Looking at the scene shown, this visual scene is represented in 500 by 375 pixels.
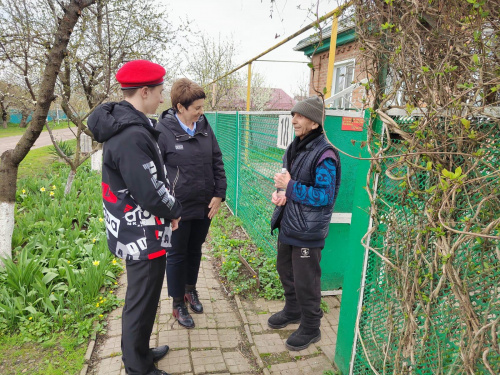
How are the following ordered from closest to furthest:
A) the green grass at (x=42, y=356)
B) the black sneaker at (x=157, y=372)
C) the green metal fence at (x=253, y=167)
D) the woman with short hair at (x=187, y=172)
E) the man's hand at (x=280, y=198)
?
1. the black sneaker at (x=157, y=372)
2. the green grass at (x=42, y=356)
3. the man's hand at (x=280, y=198)
4. the woman with short hair at (x=187, y=172)
5. the green metal fence at (x=253, y=167)

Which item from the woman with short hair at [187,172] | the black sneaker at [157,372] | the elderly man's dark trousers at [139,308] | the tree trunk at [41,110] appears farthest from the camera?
the tree trunk at [41,110]

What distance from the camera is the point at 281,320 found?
2898 millimetres

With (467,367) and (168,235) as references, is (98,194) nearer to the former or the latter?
(168,235)

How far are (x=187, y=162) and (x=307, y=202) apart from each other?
104 centimetres

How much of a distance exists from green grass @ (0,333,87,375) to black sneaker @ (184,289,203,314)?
89 cm

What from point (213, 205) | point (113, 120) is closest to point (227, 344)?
point (213, 205)

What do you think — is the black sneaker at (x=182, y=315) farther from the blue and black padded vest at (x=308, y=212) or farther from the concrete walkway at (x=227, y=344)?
the blue and black padded vest at (x=308, y=212)

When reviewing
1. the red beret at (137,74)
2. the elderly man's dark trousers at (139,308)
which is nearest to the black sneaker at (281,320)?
the elderly man's dark trousers at (139,308)

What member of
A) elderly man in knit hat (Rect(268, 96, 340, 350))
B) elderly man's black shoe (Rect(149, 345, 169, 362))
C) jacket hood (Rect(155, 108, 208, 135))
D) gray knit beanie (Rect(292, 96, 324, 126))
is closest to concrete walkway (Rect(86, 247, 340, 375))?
elderly man's black shoe (Rect(149, 345, 169, 362))

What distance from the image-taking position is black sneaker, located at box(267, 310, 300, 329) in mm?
2895

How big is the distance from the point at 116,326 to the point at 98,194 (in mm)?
3359

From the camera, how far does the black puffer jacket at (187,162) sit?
8.80 ft

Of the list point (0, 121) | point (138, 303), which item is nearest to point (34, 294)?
point (138, 303)

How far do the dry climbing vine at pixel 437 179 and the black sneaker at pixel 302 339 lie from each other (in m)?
0.83
